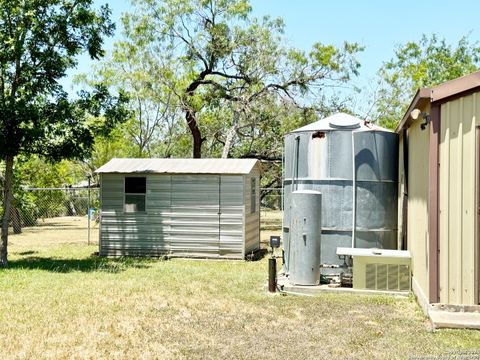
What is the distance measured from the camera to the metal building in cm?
735

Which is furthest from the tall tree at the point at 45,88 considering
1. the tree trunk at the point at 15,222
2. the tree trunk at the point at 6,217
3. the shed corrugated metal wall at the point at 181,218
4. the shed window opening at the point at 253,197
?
the tree trunk at the point at 15,222

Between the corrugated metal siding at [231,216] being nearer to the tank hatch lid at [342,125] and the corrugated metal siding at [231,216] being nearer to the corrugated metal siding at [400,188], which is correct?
the tank hatch lid at [342,125]

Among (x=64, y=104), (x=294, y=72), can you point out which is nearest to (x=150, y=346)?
(x=64, y=104)

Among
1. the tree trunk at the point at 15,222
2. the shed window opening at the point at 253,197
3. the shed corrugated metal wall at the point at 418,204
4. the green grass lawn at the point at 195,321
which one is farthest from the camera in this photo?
the tree trunk at the point at 15,222

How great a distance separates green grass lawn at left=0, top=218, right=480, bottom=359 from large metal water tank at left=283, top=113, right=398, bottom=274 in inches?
57.8

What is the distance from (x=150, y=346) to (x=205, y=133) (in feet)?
76.0

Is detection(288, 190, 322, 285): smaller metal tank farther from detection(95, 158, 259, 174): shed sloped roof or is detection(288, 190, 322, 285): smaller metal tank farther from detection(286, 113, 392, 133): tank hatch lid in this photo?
detection(95, 158, 259, 174): shed sloped roof

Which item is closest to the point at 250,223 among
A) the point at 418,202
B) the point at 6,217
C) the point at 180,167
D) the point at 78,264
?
the point at 180,167

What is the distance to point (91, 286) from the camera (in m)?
10.6

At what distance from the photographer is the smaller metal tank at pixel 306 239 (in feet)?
32.8

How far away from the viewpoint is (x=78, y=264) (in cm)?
1408

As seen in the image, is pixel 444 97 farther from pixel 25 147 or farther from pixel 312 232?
pixel 25 147

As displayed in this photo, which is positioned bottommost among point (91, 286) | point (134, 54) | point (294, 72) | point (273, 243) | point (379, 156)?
point (91, 286)

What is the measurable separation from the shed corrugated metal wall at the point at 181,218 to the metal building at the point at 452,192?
804 centimetres
